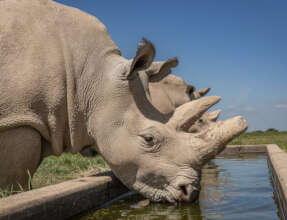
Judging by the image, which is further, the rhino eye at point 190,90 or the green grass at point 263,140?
the green grass at point 263,140

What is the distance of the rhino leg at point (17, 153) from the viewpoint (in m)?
3.60

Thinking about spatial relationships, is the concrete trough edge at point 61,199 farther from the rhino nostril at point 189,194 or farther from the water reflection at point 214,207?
the rhino nostril at point 189,194

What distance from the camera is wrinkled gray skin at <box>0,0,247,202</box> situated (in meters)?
3.67

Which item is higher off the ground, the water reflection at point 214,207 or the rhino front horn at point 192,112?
the rhino front horn at point 192,112

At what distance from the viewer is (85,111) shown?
420cm

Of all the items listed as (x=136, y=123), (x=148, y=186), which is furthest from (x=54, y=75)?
(x=148, y=186)

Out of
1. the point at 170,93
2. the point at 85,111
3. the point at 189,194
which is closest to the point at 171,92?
the point at 170,93

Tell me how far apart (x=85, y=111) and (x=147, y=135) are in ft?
Result: 2.49

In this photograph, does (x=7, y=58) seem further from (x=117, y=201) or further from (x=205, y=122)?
(x=205, y=122)

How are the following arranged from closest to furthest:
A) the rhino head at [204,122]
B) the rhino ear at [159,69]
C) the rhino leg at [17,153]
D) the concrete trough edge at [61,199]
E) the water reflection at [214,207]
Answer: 1. the concrete trough edge at [61,199]
2. the water reflection at [214,207]
3. the rhino leg at [17,153]
4. the rhino ear at [159,69]
5. the rhino head at [204,122]

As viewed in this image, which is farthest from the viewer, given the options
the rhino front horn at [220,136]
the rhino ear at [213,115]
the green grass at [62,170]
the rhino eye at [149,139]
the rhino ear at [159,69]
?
the rhino ear at [213,115]

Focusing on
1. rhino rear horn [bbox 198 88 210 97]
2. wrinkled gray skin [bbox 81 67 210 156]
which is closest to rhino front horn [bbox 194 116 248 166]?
wrinkled gray skin [bbox 81 67 210 156]

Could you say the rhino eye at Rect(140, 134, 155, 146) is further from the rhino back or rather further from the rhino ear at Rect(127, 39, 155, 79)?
the rhino back

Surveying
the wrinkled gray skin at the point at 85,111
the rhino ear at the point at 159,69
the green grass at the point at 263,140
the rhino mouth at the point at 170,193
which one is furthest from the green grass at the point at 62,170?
the green grass at the point at 263,140
